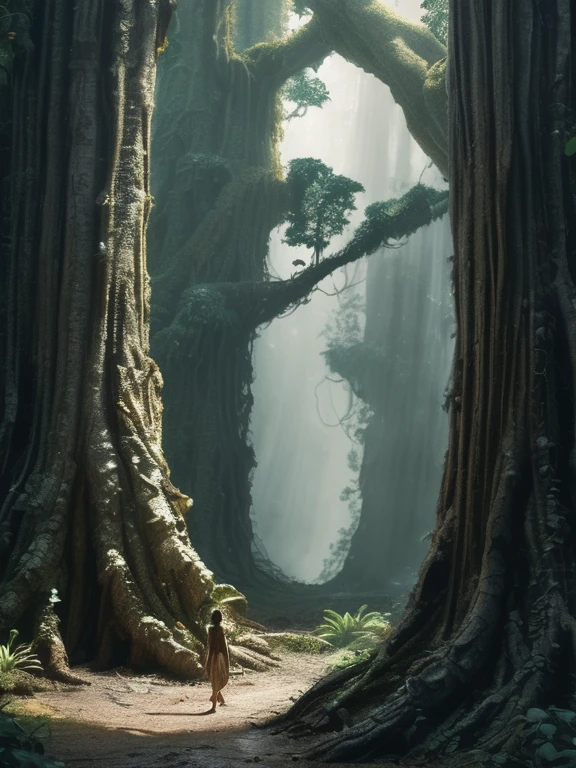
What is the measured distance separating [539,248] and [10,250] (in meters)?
5.04

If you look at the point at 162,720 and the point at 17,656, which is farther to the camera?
the point at 17,656

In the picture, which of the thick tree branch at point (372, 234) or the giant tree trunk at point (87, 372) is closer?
the giant tree trunk at point (87, 372)

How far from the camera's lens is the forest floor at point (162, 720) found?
4168mm

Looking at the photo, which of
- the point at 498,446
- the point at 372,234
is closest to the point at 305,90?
the point at 372,234

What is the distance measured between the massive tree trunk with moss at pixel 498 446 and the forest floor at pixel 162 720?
41 centimetres

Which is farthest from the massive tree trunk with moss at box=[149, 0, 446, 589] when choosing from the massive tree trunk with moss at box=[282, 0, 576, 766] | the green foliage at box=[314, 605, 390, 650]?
the massive tree trunk with moss at box=[282, 0, 576, 766]

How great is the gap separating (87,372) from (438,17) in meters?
12.0

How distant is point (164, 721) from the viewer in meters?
5.58

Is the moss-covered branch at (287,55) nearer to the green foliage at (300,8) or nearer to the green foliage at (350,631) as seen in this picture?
the green foliage at (300,8)

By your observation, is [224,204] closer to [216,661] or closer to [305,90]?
[305,90]

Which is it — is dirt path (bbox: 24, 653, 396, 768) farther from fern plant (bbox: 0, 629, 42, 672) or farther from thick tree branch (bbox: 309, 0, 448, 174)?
thick tree branch (bbox: 309, 0, 448, 174)

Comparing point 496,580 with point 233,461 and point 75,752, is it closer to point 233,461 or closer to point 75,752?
point 75,752

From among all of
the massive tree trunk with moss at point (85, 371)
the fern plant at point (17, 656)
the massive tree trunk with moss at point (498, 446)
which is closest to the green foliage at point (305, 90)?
the massive tree trunk with moss at point (85, 371)

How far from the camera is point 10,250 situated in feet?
27.3
